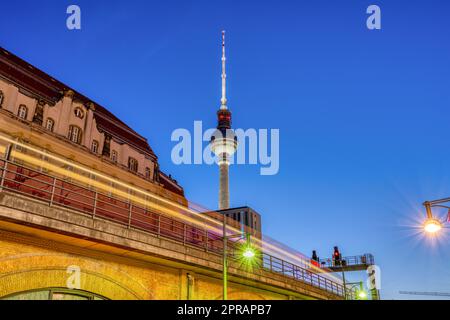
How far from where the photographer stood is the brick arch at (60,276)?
10.9 metres

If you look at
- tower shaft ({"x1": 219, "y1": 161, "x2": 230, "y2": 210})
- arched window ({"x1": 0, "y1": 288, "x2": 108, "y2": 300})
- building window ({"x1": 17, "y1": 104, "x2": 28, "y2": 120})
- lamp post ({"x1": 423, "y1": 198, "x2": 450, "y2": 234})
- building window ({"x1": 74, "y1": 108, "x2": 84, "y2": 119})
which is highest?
tower shaft ({"x1": 219, "y1": 161, "x2": 230, "y2": 210})

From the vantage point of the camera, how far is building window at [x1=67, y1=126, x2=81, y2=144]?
117 ft

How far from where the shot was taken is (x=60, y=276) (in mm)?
12125

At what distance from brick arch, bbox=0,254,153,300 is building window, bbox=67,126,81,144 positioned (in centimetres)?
2440

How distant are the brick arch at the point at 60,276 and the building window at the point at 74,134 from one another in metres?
24.4

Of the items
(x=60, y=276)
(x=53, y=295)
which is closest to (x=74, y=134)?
(x=60, y=276)

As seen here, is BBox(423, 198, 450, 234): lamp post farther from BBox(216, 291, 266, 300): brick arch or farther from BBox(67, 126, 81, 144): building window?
BBox(67, 126, 81, 144): building window

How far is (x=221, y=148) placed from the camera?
12644 cm

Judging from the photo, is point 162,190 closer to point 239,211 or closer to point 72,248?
point 239,211

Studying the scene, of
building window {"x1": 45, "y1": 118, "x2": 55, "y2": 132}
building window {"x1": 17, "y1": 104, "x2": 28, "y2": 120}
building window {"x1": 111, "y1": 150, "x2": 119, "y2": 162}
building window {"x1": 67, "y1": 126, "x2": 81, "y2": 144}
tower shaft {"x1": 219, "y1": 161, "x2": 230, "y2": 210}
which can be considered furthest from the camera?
tower shaft {"x1": 219, "y1": 161, "x2": 230, "y2": 210}

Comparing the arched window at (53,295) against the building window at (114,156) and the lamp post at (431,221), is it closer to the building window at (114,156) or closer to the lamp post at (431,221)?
the lamp post at (431,221)

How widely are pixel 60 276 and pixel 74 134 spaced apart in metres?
26.2

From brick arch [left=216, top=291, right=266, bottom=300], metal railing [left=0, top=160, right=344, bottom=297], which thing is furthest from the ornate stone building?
brick arch [left=216, top=291, right=266, bottom=300]

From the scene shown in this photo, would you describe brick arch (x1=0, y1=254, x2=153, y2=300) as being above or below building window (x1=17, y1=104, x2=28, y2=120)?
below
